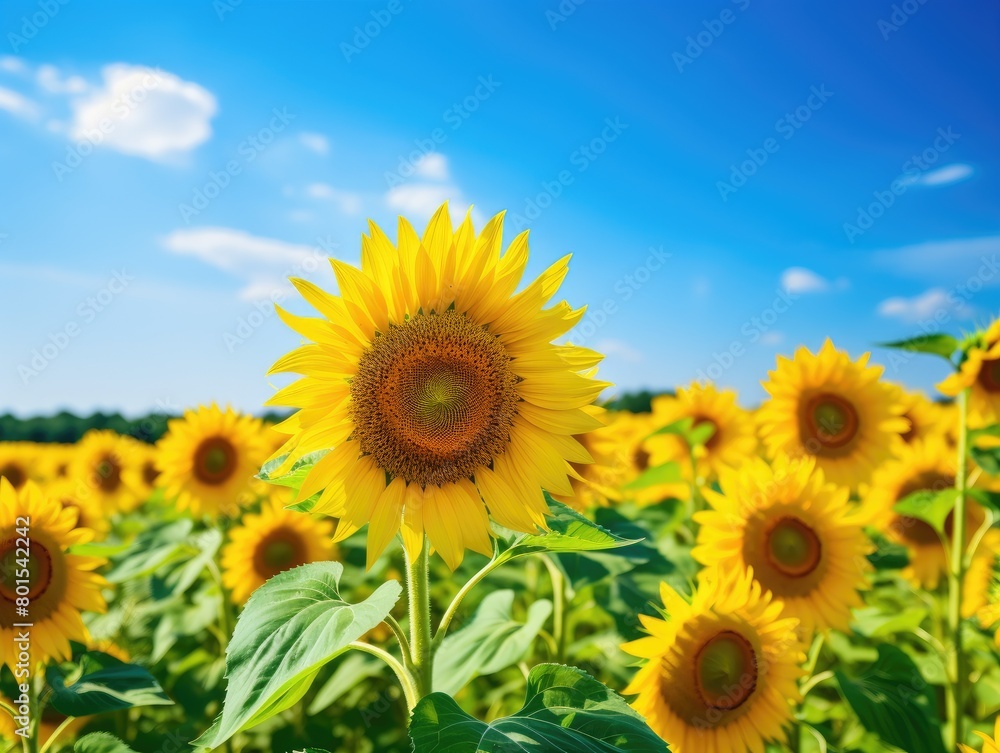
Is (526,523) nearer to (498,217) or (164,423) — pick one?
(498,217)

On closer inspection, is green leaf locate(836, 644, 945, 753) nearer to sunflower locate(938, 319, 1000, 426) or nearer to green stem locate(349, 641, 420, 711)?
sunflower locate(938, 319, 1000, 426)

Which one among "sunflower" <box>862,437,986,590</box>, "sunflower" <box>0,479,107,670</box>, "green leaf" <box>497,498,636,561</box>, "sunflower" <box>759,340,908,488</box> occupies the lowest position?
"sunflower" <box>0,479,107,670</box>

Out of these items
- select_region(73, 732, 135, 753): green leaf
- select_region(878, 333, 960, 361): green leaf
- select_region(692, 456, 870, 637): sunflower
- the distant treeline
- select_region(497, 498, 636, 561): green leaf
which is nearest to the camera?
select_region(497, 498, 636, 561): green leaf

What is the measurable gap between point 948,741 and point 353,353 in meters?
3.86

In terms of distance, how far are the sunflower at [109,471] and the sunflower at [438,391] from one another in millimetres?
7818

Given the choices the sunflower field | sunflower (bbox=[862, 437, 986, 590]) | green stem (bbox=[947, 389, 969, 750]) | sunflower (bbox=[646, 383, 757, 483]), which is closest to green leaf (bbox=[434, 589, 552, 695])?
the sunflower field

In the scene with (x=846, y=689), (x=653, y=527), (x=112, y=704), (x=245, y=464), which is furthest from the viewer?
(x=245, y=464)

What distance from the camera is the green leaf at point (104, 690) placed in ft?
8.95

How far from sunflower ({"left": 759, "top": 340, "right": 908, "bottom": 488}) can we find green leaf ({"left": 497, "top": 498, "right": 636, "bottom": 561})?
141 inches

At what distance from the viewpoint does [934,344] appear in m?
4.22

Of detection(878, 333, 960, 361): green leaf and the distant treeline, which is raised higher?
detection(878, 333, 960, 361): green leaf

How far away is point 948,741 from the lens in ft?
12.5

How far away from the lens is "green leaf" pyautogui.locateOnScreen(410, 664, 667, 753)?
174 cm

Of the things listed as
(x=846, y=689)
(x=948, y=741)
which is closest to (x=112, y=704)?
(x=846, y=689)
